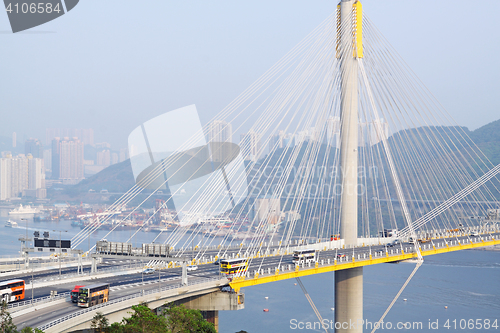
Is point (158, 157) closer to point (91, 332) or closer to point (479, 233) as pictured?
point (479, 233)

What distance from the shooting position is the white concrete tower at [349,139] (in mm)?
25734

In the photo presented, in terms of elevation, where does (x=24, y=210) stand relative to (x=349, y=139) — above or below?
above

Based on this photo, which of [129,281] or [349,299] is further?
[349,299]

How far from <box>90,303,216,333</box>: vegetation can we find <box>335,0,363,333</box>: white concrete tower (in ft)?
38.2

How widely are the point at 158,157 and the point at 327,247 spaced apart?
41.5 metres

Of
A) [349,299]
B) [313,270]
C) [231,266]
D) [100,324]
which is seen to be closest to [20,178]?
[349,299]

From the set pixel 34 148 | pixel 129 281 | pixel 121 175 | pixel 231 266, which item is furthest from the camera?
pixel 34 148

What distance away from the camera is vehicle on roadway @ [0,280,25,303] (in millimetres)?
16697

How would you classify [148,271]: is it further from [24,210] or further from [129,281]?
[24,210]

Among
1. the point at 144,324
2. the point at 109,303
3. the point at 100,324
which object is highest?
the point at 109,303

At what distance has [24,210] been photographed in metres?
120

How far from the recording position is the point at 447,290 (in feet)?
162

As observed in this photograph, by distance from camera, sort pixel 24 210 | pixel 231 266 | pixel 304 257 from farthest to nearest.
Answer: pixel 24 210, pixel 304 257, pixel 231 266

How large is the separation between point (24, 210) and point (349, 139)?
368 ft
